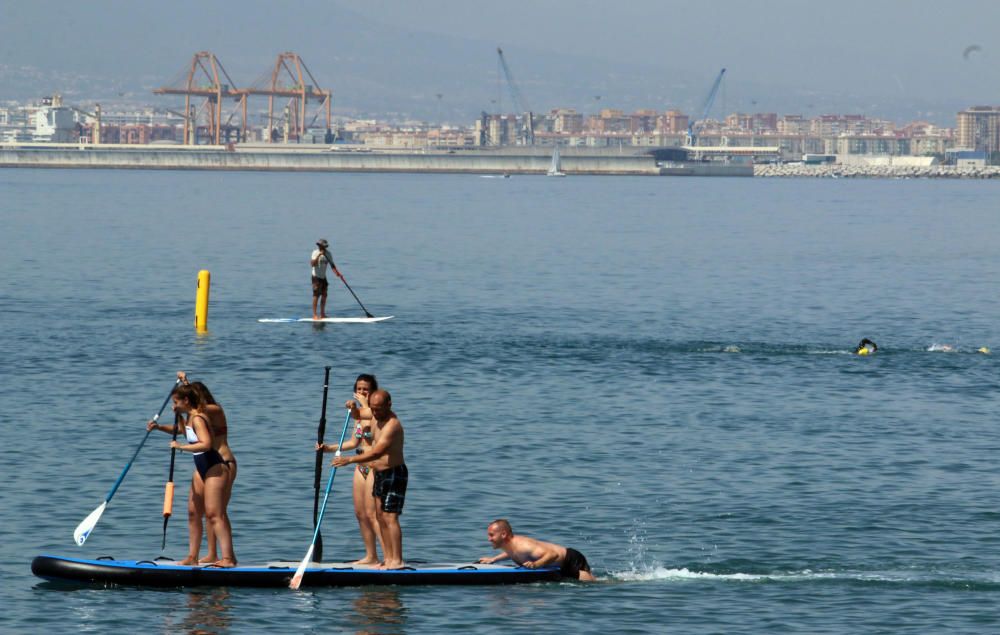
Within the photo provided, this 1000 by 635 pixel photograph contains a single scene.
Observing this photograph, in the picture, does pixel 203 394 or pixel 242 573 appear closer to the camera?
pixel 203 394

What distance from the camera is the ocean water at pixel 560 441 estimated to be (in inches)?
800

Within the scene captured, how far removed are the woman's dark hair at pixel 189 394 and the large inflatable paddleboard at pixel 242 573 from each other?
2.31 metres

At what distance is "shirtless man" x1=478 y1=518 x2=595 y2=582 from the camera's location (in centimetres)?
2048

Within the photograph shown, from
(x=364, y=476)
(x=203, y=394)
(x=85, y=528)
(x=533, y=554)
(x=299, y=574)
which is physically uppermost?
(x=203, y=394)

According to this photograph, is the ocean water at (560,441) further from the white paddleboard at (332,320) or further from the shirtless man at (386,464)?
the shirtless man at (386,464)

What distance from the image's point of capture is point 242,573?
2009 centimetres

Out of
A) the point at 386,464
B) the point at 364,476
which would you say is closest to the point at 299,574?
the point at 364,476

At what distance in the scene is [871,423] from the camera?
3359cm

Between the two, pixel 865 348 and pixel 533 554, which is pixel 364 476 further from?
pixel 865 348

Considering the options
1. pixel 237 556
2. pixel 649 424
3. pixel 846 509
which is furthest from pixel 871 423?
pixel 237 556

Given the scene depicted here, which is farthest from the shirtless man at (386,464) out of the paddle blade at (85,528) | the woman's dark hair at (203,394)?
the paddle blade at (85,528)

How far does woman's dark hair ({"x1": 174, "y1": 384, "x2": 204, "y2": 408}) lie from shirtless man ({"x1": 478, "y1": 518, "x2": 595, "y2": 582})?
3.86 m

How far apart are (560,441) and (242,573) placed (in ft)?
38.4

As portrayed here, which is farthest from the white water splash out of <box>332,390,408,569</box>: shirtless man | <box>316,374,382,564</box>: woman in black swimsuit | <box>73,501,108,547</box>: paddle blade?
<box>73,501,108,547</box>: paddle blade
